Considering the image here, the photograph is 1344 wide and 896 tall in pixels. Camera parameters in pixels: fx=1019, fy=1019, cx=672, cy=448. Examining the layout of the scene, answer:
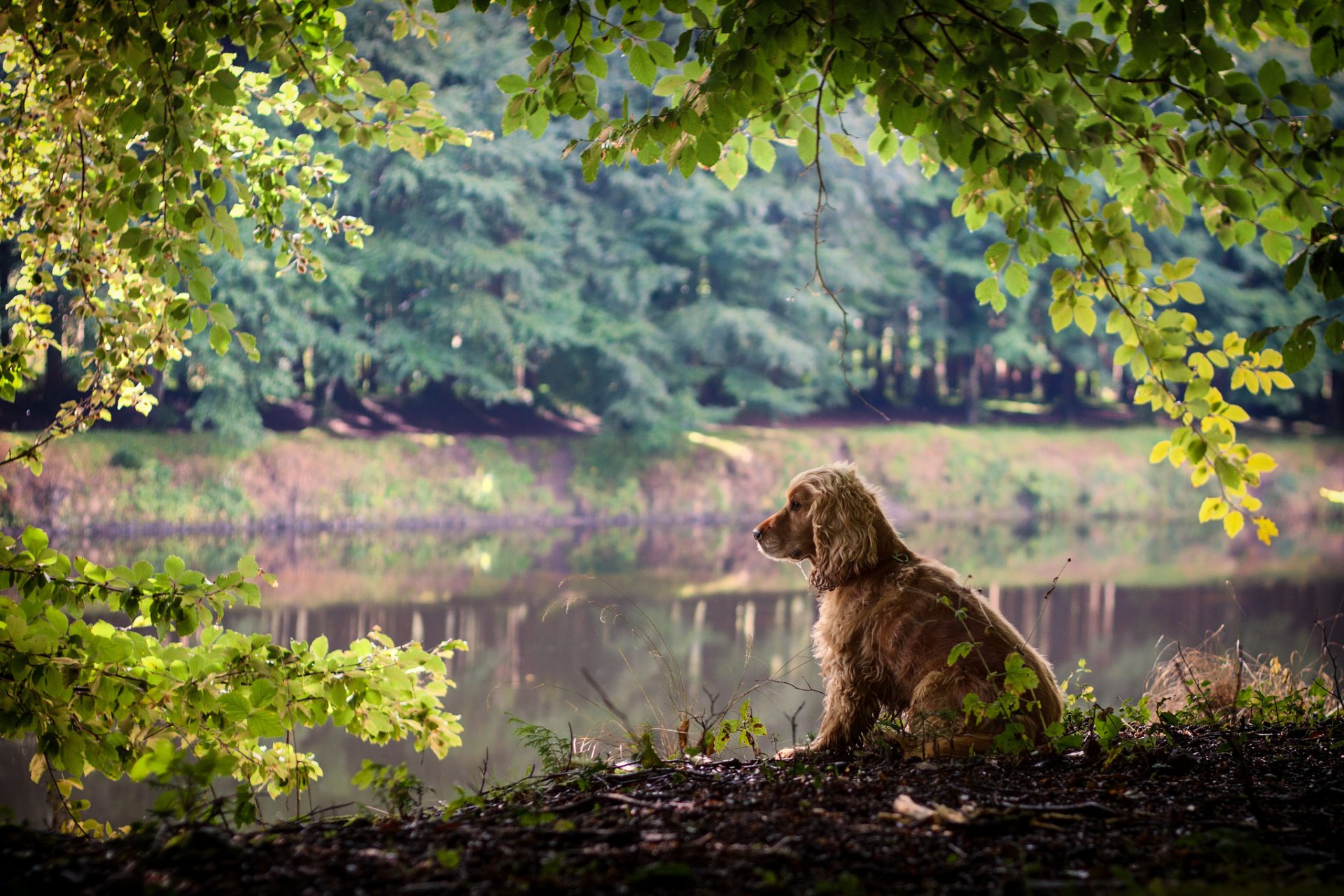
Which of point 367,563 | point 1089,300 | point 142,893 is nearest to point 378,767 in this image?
point 142,893

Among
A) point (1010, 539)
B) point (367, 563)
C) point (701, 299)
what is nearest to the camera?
point (367, 563)

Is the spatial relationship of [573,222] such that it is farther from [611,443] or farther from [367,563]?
[367,563]

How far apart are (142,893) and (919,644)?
2.80 meters

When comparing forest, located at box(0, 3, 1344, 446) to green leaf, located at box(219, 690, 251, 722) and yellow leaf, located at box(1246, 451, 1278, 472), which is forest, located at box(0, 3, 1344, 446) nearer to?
green leaf, located at box(219, 690, 251, 722)

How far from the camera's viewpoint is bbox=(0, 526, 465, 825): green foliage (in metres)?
3.56

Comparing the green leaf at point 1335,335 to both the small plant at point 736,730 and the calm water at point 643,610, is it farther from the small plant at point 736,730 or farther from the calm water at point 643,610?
the calm water at point 643,610

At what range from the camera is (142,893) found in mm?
2131

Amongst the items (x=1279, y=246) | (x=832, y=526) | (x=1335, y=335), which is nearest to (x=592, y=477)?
(x=832, y=526)

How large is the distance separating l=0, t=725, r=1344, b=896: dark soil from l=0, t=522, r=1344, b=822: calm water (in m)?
1.82

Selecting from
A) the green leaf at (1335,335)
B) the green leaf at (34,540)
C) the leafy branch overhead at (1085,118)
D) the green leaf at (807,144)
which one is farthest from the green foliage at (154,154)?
the green leaf at (1335,335)

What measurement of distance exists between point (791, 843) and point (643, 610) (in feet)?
20.2

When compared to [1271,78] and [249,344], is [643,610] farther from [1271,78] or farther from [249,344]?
[1271,78]

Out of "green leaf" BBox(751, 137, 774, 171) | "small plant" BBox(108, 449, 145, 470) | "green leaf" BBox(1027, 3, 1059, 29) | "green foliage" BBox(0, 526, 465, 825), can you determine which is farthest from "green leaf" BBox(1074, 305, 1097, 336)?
"small plant" BBox(108, 449, 145, 470)

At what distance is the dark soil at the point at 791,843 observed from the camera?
2.18m
